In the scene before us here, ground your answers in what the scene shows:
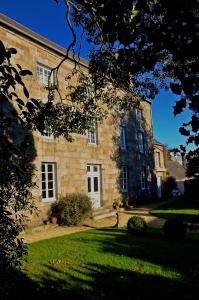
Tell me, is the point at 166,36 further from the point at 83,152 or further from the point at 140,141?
the point at 140,141

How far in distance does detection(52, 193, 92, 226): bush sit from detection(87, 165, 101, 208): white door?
3.50m

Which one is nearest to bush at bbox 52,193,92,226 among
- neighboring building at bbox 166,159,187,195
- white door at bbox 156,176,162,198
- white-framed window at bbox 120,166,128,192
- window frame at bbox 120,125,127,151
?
white-framed window at bbox 120,166,128,192

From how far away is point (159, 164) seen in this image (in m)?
39.7

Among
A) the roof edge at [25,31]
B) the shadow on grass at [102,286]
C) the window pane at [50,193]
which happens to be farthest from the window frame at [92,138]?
the shadow on grass at [102,286]

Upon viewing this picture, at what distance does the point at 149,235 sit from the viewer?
14211 mm

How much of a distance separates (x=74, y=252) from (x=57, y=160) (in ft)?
28.5

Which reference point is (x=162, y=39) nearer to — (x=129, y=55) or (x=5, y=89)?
(x=129, y=55)

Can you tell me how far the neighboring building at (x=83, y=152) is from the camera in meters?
17.7

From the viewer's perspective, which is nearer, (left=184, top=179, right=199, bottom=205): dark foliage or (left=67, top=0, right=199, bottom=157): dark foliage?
(left=67, top=0, right=199, bottom=157): dark foliage

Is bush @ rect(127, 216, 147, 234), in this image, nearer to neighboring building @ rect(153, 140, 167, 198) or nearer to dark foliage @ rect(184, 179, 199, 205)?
dark foliage @ rect(184, 179, 199, 205)

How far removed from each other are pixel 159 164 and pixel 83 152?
65.2 feet

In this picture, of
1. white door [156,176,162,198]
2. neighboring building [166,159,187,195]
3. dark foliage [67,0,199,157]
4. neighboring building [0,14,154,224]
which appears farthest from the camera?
neighboring building [166,159,187,195]

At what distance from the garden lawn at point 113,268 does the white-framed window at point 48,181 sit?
494 cm

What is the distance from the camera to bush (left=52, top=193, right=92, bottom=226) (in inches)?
698
